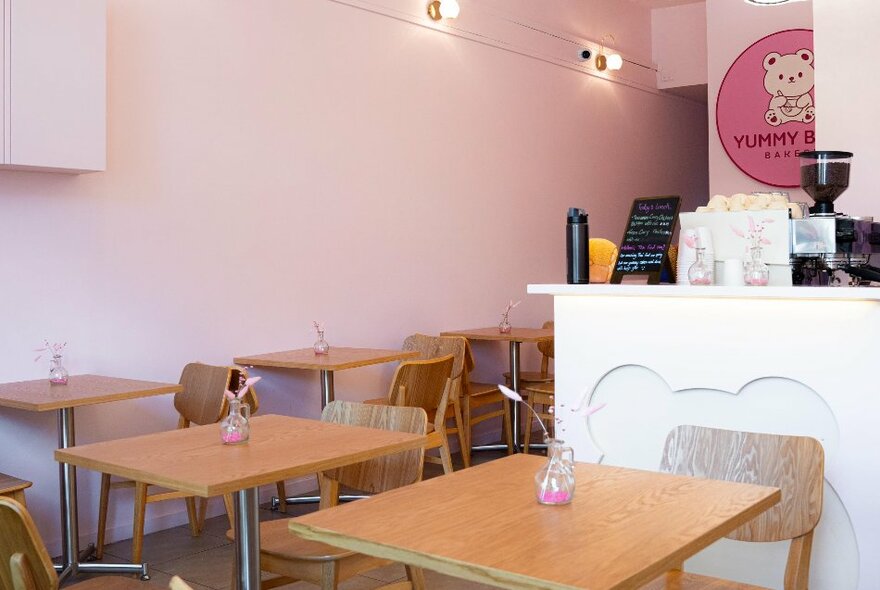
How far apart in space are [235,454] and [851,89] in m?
4.12

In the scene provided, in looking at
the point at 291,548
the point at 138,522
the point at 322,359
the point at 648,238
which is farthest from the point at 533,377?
the point at 291,548

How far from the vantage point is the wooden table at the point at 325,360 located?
180 inches

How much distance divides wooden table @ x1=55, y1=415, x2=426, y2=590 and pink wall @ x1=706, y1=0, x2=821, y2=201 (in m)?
5.65

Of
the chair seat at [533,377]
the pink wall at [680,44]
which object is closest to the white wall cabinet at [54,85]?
the chair seat at [533,377]

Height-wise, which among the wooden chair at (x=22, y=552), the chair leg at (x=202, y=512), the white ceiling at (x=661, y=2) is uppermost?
the white ceiling at (x=661, y=2)

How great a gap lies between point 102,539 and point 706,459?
9.53ft

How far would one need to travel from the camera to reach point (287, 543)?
8.69ft

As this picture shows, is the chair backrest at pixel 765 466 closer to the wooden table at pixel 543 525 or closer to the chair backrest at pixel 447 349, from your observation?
the wooden table at pixel 543 525

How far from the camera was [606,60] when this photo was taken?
7.96 metres

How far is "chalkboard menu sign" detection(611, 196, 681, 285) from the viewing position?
333cm

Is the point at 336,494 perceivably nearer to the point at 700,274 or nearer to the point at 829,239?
the point at 700,274

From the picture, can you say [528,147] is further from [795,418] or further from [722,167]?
[795,418]

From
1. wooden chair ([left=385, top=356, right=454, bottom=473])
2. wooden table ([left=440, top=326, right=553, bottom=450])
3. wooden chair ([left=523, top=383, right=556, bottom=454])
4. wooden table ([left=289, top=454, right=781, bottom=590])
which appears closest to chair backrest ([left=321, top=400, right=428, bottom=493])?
wooden table ([left=289, top=454, right=781, bottom=590])

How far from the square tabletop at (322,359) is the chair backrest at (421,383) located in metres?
0.23
